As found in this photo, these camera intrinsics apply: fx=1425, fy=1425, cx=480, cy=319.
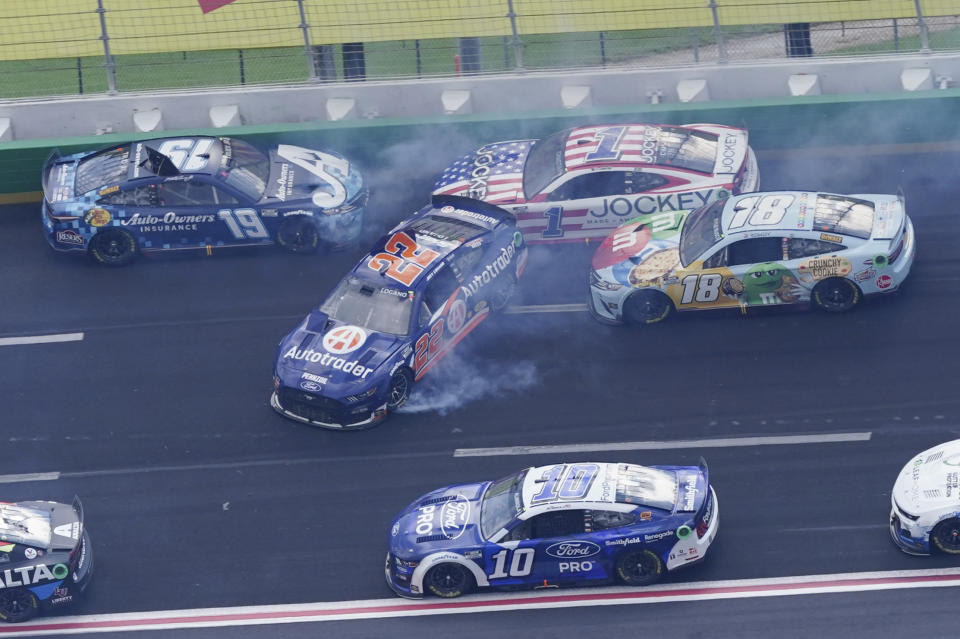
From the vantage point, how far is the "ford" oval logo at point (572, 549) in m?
14.3

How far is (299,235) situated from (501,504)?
6601mm

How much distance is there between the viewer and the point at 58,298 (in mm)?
19641

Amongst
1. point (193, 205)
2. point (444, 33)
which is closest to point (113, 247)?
point (193, 205)

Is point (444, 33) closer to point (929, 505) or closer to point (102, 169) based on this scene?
point (102, 169)

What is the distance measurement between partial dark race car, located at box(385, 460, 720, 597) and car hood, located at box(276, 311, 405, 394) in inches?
101

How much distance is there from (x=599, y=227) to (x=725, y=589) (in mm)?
6442

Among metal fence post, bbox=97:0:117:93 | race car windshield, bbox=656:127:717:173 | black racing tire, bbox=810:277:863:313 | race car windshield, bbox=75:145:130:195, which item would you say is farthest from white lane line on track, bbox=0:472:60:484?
black racing tire, bbox=810:277:863:313

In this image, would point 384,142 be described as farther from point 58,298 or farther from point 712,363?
point 712,363

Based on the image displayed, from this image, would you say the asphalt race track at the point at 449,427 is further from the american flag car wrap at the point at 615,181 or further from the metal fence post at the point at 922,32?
the metal fence post at the point at 922,32

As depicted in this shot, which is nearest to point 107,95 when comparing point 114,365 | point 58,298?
point 58,298

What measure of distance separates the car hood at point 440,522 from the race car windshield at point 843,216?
5.62 metres

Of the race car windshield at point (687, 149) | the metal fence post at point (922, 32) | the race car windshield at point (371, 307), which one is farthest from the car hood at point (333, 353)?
the metal fence post at point (922, 32)

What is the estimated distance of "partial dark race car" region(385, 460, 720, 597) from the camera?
1420cm

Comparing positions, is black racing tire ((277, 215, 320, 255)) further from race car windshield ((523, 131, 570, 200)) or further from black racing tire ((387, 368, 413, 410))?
black racing tire ((387, 368, 413, 410))
